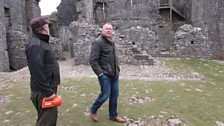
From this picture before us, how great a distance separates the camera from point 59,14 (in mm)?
35969

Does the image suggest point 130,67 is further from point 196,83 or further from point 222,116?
point 222,116

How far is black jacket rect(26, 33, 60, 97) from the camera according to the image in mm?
4503

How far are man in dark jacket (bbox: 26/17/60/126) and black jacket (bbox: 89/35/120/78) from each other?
4.16 ft

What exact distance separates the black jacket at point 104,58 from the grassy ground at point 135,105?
132cm

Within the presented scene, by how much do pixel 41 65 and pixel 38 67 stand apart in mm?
61

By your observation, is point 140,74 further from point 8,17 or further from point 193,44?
point 8,17

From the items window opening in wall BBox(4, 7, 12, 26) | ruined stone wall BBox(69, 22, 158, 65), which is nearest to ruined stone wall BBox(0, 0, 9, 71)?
window opening in wall BBox(4, 7, 12, 26)

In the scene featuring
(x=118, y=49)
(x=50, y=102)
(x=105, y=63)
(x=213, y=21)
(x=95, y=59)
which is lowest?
(x=50, y=102)

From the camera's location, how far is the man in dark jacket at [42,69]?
451 cm

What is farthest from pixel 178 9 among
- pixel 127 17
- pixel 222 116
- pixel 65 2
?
pixel 222 116

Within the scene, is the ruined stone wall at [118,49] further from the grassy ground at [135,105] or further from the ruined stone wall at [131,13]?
the ruined stone wall at [131,13]

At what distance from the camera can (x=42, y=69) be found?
4555 millimetres

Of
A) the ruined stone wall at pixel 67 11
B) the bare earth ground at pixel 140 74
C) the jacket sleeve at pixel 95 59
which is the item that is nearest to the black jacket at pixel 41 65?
the jacket sleeve at pixel 95 59

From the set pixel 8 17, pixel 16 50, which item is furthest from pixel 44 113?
pixel 8 17
